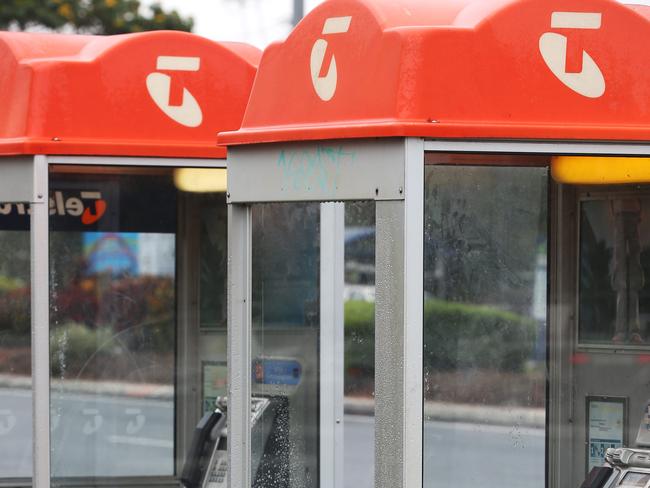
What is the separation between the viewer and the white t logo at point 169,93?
4539 millimetres

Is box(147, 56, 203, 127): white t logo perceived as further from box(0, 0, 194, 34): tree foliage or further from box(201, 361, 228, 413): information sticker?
box(0, 0, 194, 34): tree foliage

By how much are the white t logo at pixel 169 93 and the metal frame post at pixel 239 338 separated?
35.0 inches

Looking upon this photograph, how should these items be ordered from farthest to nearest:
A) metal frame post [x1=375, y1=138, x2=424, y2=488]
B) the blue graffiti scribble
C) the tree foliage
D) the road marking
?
the tree foliage, the road marking, the blue graffiti scribble, metal frame post [x1=375, y1=138, x2=424, y2=488]

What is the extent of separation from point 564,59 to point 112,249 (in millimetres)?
2895

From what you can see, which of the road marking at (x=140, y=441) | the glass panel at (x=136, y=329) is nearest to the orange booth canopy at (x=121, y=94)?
the glass panel at (x=136, y=329)

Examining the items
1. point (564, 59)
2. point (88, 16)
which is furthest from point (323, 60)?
point (88, 16)

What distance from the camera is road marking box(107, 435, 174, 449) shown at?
575cm

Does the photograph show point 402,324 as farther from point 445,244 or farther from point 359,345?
point 359,345

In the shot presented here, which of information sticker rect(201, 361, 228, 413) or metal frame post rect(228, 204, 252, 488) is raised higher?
metal frame post rect(228, 204, 252, 488)

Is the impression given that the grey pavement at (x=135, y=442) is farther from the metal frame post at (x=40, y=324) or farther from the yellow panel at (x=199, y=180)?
the yellow panel at (x=199, y=180)

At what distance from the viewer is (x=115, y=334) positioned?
226 inches

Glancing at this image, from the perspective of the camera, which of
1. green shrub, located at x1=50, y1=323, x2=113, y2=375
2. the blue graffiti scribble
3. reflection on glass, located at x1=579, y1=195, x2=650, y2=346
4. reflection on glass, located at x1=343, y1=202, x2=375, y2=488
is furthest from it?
green shrub, located at x1=50, y1=323, x2=113, y2=375

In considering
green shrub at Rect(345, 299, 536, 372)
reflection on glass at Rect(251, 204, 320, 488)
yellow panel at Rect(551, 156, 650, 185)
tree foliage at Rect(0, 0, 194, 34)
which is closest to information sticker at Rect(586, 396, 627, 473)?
green shrub at Rect(345, 299, 536, 372)

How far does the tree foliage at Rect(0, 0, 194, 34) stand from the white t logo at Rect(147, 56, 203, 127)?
11.5m
